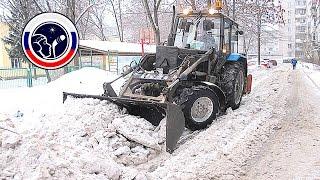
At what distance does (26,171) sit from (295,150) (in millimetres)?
4136

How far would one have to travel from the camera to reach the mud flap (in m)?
6.59

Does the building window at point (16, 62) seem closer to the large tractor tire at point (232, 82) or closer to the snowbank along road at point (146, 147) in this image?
the large tractor tire at point (232, 82)

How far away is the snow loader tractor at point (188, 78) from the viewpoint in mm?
7473

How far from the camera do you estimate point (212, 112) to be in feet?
26.7

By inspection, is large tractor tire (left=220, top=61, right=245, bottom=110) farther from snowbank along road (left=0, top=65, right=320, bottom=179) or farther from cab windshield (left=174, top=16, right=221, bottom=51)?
cab windshield (left=174, top=16, right=221, bottom=51)

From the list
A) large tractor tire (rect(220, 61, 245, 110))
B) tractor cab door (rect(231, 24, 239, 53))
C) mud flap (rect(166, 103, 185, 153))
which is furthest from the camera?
tractor cab door (rect(231, 24, 239, 53))

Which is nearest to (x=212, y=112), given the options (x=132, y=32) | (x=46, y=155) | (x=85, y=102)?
(x=85, y=102)

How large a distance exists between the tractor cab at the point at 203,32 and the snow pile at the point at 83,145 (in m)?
2.87

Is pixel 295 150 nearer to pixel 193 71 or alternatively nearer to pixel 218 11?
pixel 193 71
